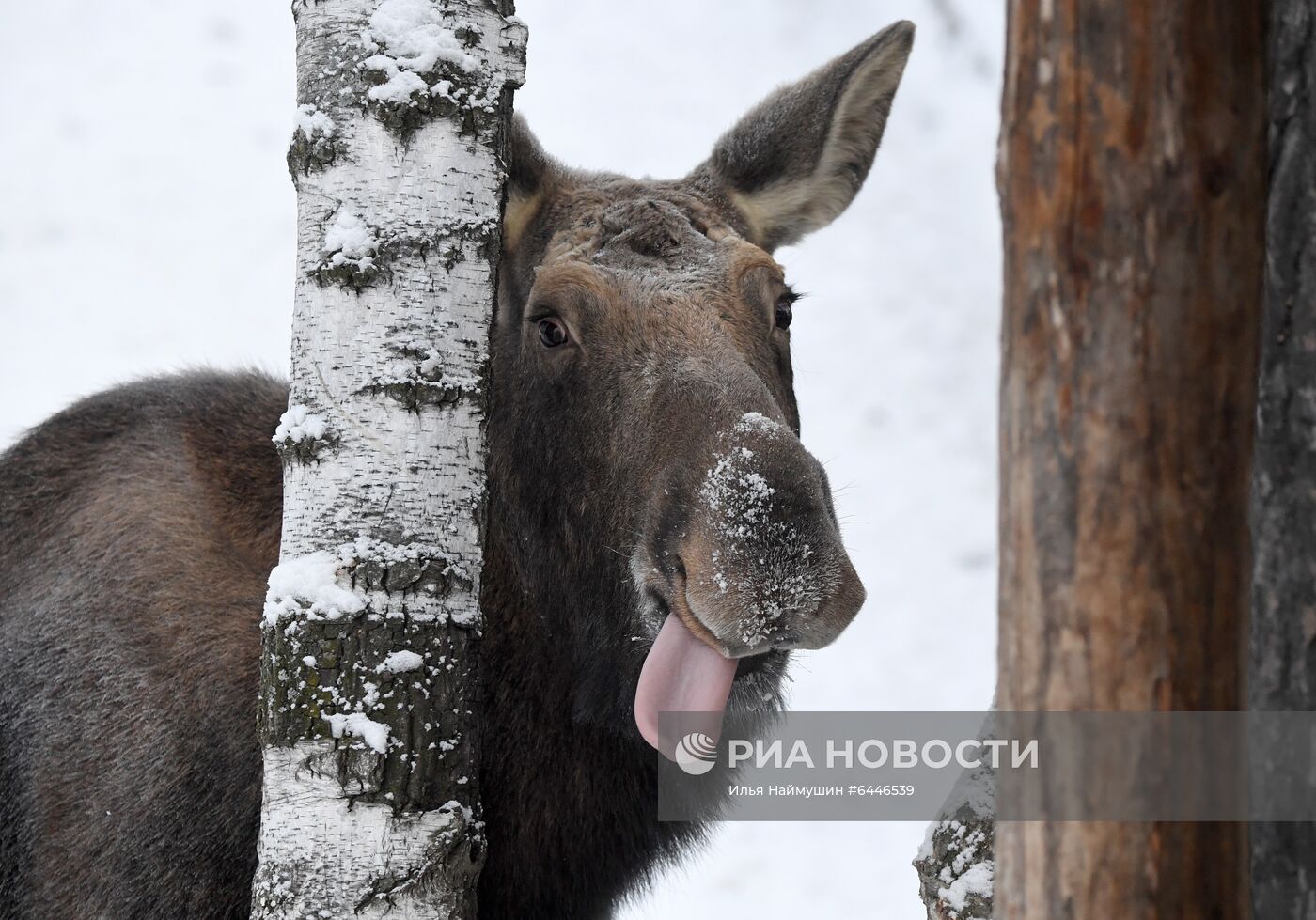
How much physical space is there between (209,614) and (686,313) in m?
1.34

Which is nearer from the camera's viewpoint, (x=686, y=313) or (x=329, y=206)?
(x=329, y=206)

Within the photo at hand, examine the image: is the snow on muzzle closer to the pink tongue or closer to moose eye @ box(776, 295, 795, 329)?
the pink tongue

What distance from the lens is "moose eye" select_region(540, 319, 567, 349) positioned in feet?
9.73

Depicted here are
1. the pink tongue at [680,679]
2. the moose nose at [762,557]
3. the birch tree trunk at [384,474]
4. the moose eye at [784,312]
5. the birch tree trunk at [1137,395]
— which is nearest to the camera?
the birch tree trunk at [1137,395]

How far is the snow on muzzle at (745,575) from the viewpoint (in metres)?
2.41

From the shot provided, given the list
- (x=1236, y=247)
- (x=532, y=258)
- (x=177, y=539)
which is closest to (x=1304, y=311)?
(x=1236, y=247)

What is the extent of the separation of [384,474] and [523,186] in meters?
1.18

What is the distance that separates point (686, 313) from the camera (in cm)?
287

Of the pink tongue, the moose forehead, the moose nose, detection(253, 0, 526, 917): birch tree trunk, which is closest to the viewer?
detection(253, 0, 526, 917): birch tree trunk

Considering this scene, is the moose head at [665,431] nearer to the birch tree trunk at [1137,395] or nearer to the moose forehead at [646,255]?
the moose forehead at [646,255]

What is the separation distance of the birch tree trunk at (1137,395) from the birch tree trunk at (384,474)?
43.5 inches

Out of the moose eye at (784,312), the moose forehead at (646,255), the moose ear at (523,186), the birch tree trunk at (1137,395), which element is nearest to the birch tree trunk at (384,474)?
the moose forehead at (646,255)

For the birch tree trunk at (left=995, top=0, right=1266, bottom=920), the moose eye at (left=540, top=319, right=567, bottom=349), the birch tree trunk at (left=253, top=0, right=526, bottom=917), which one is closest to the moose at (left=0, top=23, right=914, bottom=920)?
the moose eye at (left=540, top=319, right=567, bottom=349)

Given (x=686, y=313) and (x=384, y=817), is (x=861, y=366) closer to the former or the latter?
(x=686, y=313)
